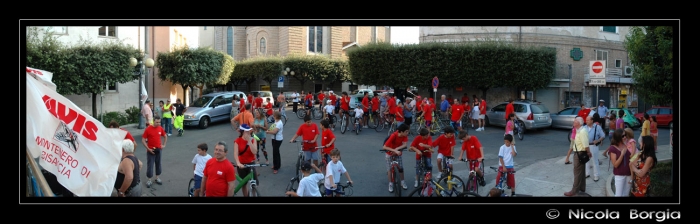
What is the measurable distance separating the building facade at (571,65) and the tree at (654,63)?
17205 mm

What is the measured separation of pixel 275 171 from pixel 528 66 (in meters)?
17.8

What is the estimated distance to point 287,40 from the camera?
173 ft

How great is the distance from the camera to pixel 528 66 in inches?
984

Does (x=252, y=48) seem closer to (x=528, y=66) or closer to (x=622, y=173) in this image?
(x=528, y=66)

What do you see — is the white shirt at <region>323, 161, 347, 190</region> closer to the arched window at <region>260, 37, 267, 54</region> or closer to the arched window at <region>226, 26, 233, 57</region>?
the arched window at <region>260, 37, 267, 54</region>

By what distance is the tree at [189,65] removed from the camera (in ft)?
84.5

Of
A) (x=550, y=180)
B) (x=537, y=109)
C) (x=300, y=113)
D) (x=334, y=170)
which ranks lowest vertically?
(x=550, y=180)

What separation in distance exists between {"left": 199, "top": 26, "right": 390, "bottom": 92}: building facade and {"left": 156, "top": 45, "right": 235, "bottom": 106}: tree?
736 inches

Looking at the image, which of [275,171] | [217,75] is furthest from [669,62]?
[217,75]

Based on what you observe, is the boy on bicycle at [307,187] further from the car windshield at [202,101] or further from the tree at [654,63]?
the car windshield at [202,101]

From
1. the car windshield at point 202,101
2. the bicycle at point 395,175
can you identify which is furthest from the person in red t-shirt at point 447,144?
the car windshield at point 202,101

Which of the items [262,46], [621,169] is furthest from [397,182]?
[262,46]

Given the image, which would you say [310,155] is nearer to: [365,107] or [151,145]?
[151,145]

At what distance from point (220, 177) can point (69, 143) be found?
6.16 ft
